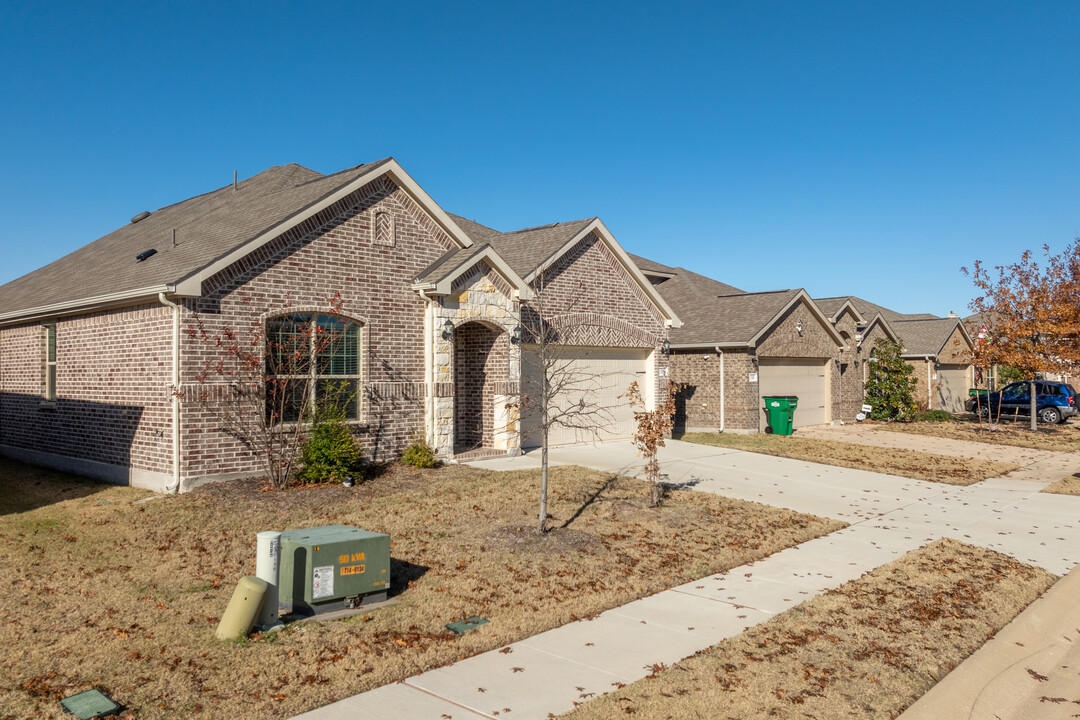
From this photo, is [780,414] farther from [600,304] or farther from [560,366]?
[560,366]

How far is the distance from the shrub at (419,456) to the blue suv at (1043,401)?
24.0 metres

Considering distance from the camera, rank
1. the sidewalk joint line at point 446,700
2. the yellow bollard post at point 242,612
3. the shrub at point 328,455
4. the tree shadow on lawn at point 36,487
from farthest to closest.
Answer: the shrub at point 328,455 < the tree shadow on lawn at point 36,487 < the yellow bollard post at point 242,612 < the sidewalk joint line at point 446,700

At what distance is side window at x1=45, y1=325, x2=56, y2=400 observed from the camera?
48.7 feet

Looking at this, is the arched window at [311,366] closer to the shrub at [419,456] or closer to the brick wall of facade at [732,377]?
the shrub at [419,456]

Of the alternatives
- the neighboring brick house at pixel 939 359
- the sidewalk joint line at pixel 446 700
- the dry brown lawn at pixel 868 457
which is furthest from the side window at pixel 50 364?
the neighboring brick house at pixel 939 359

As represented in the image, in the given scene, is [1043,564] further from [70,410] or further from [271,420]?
[70,410]

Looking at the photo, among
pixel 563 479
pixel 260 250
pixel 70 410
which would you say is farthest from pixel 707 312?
pixel 70 410

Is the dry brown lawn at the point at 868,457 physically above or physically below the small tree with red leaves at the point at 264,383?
below

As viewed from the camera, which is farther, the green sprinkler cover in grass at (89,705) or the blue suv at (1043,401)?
the blue suv at (1043,401)

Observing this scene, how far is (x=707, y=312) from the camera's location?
1030 inches

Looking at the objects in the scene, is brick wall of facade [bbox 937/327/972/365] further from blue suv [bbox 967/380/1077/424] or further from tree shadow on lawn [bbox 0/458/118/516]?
tree shadow on lawn [bbox 0/458/118/516]

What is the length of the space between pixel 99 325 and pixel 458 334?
22.4 feet

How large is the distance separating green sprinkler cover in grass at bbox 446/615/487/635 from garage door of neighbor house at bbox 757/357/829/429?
722 inches

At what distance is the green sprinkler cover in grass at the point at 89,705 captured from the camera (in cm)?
Result: 462
